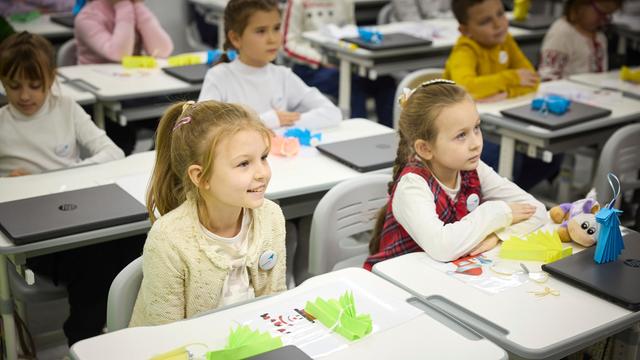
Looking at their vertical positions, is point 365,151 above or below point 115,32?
below

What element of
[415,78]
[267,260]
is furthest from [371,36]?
[267,260]

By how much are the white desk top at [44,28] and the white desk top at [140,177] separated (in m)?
2.53

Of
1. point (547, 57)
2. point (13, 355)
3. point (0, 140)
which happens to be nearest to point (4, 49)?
point (0, 140)

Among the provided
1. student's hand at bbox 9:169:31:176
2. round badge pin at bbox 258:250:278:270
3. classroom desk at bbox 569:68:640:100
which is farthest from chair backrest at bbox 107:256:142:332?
classroom desk at bbox 569:68:640:100

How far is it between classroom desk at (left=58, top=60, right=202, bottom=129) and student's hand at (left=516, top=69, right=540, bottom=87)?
1514 mm

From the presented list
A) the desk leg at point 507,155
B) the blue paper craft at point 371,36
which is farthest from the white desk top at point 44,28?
the desk leg at point 507,155

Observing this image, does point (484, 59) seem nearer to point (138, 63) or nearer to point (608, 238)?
point (138, 63)

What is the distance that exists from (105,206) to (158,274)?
0.61 meters

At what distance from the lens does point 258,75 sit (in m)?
3.29

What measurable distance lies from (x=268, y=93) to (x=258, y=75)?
88mm

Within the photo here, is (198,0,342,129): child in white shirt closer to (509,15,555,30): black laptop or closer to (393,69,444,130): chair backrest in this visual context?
(393,69,444,130): chair backrest

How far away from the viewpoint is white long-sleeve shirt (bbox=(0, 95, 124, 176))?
115 inches

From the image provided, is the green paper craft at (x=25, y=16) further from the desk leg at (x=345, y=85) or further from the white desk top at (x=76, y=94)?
the desk leg at (x=345, y=85)

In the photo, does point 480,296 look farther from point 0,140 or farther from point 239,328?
→ point 0,140
